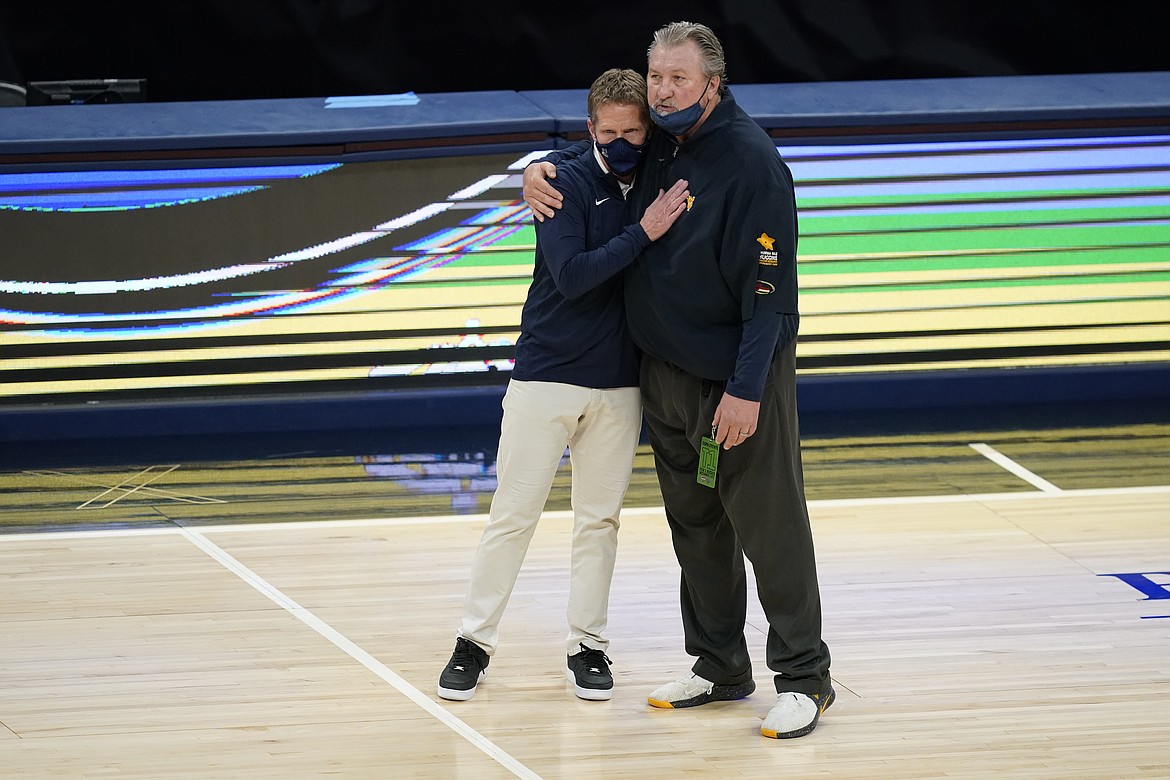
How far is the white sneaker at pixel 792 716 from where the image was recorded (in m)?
3.31

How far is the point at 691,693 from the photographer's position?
11.5 ft

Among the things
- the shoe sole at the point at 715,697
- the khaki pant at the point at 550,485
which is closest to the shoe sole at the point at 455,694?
the khaki pant at the point at 550,485

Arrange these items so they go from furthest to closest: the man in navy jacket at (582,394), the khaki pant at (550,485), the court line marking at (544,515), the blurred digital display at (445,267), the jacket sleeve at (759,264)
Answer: the blurred digital display at (445,267)
the court line marking at (544,515)
the khaki pant at (550,485)
the man in navy jacket at (582,394)
the jacket sleeve at (759,264)

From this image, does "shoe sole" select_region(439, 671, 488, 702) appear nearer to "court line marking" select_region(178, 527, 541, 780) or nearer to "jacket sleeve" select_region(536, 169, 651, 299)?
"court line marking" select_region(178, 527, 541, 780)

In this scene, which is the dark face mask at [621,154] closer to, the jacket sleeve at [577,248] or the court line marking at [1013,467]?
the jacket sleeve at [577,248]

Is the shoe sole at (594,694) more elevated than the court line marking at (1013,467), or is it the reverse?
the court line marking at (1013,467)

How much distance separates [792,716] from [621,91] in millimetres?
1397

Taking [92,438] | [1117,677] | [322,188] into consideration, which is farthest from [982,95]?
[92,438]

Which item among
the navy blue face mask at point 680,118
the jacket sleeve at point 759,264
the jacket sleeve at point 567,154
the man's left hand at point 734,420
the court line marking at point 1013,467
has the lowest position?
the court line marking at point 1013,467

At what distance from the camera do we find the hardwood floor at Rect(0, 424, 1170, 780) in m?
3.25

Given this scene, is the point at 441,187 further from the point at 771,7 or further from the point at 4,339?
the point at 771,7

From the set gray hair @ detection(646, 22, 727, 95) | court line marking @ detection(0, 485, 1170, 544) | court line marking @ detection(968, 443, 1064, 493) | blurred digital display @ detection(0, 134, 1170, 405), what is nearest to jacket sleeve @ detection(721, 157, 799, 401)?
gray hair @ detection(646, 22, 727, 95)

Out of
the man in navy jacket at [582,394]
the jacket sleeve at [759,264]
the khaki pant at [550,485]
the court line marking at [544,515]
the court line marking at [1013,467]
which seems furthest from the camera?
the court line marking at [1013,467]

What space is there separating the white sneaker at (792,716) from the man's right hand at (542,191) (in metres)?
1.18
